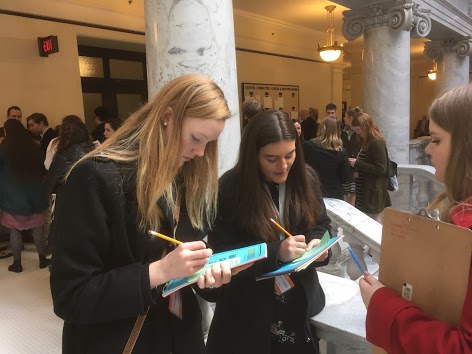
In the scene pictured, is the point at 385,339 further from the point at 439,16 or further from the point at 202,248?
the point at 439,16

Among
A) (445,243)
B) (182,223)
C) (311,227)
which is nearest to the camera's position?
(445,243)

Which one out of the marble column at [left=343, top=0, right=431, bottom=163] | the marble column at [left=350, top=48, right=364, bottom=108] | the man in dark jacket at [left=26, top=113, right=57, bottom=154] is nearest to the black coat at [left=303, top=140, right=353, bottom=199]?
the marble column at [left=343, top=0, right=431, bottom=163]

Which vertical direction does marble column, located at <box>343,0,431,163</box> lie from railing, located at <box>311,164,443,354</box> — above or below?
above

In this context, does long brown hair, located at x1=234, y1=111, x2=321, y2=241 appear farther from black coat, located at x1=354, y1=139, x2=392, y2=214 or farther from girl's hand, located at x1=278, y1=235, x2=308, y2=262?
black coat, located at x1=354, y1=139, x2=392, y2=214

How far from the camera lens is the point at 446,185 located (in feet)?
3.66

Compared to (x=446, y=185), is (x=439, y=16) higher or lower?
higher

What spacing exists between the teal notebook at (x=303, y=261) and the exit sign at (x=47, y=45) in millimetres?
6353

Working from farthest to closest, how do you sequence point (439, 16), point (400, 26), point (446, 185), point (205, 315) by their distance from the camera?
point (439, 16) → point (400, 26) → point (205, 315) → point (446, 185)

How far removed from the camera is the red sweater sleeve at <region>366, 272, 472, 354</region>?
0.91 metres

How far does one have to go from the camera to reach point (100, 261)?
1119 millimetres

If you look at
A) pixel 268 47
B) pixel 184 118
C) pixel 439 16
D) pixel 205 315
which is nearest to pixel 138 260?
pixel 184 118

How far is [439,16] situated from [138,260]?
344 inches

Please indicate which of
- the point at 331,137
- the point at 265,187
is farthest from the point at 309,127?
the point at 265,187

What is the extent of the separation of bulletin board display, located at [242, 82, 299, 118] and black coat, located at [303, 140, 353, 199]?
621 cm
